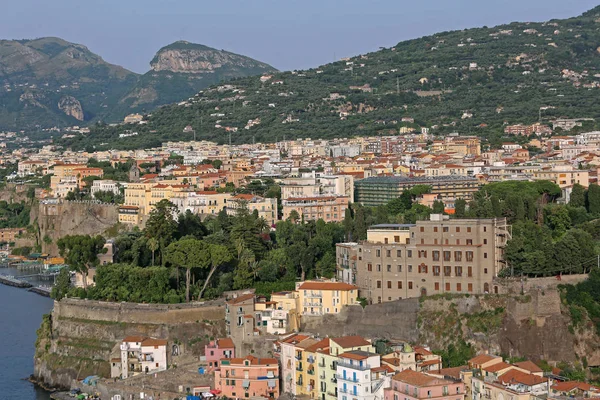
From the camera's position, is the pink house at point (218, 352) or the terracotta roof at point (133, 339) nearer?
the pink house at point (218, 352)

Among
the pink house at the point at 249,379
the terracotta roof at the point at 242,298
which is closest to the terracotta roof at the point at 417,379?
the pink house at the point at 249,379

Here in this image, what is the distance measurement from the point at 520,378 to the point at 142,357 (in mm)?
12836

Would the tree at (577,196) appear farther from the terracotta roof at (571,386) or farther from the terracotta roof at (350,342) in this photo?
the terracotta roof at (571,386)

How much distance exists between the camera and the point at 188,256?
43.5 metres

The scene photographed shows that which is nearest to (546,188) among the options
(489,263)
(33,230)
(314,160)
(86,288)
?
(489,263)

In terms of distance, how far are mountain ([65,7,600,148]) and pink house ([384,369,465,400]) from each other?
5648 centimetres

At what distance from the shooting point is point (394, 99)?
110062mm

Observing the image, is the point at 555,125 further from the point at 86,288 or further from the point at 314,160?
the point at 86,288

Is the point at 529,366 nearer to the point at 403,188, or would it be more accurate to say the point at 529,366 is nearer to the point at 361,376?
the point at 361,376

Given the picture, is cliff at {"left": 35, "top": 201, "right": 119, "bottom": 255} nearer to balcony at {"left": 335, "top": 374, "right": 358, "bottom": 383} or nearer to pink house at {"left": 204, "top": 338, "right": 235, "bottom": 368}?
pink house at {"left": 204, "top": 338, "right": 235, "bottom": 368}

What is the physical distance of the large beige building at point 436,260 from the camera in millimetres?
38469

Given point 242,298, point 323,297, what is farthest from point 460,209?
point 242,298

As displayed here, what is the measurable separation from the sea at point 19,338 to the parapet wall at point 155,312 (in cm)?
318

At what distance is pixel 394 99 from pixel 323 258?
65401 millimetres
